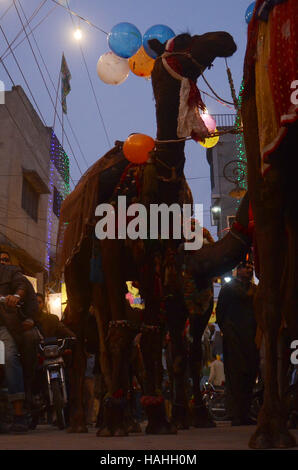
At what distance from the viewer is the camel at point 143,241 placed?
433 cm

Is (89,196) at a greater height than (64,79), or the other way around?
(64,79)

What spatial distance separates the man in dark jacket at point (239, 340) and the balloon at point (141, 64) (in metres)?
2.40

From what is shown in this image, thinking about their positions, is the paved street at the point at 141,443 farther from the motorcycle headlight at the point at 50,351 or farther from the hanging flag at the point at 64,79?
the hanging flag at the point at 64,79

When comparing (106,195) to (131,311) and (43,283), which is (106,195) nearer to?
(131,311)

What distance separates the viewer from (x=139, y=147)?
15.4 feet

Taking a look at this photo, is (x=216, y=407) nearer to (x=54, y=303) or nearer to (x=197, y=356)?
(x=197, y=356)

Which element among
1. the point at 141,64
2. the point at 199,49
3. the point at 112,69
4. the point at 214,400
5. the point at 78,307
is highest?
the point at 112,69

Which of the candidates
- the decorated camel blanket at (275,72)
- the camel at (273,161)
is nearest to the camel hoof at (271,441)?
the camel at (273,161)

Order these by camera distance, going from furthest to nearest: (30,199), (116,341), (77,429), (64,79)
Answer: (64,79) → (30,199) → (77,429) → (116,341)

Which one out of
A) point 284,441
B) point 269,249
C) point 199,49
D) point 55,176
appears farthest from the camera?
point 55,176

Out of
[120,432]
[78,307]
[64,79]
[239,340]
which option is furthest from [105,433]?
[64,79]

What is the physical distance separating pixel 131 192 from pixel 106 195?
0.33 meters

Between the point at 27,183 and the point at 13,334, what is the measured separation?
1970 centimetres

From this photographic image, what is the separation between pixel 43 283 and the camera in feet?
85.2
